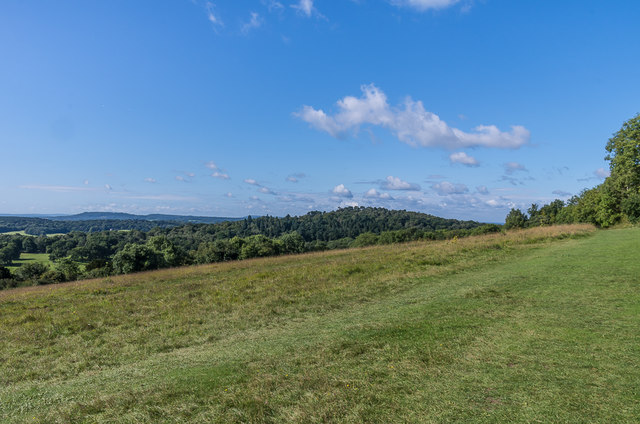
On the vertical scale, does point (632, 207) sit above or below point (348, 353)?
above

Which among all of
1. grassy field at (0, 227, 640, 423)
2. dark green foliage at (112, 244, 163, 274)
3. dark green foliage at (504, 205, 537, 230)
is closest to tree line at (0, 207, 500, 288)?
dark green foliage at (112, 244, 163, 274)

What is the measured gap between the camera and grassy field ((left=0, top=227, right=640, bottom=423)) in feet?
15.5

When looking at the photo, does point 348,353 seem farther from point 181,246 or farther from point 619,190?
point 181,246

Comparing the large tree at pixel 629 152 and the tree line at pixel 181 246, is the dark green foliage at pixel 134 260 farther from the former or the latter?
the large tree at pixel 629 152

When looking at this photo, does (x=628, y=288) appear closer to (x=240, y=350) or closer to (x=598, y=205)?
(x=240, y=350)

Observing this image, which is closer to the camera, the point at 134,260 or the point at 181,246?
the point at 134,260

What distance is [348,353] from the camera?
707cm

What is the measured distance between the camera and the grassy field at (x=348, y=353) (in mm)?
4719

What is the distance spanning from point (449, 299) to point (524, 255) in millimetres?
13649

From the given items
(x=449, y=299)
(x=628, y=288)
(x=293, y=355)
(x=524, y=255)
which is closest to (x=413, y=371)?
(x=293, y=355)

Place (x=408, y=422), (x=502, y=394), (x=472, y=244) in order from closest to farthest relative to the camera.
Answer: (x=408, y=422), (x=502, y=394), (x=472, y=244)

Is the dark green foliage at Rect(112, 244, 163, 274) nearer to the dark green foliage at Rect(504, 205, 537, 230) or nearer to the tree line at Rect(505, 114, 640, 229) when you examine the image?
the tree line at Rect(505, 114, 640, 229)

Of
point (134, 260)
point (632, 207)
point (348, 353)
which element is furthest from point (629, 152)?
point (134, 260)

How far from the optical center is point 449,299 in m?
11.5
